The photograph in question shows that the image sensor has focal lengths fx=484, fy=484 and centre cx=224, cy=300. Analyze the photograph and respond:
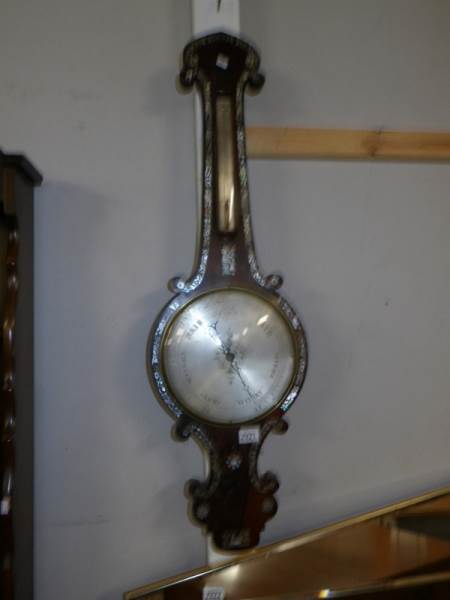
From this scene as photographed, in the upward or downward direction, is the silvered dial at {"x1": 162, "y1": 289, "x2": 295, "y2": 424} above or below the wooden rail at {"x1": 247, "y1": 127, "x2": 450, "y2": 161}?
below

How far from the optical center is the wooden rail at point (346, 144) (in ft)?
3.33

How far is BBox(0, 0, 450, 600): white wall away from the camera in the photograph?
3.09 feet

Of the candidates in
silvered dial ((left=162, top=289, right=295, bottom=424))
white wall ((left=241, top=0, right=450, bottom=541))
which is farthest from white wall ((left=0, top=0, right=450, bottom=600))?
silvered dial ((left=162, top=289, right=295, bottom=424))

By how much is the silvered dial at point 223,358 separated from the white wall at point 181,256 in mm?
105

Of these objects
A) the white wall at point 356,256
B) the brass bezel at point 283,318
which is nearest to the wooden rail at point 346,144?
the white wall at point 356,256

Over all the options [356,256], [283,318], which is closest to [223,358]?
[283,318]

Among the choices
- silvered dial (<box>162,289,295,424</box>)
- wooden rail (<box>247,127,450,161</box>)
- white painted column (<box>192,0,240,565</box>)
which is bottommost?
silvered dial (<box>162,289,295,424</box>)

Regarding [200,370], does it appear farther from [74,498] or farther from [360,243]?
[360,243]

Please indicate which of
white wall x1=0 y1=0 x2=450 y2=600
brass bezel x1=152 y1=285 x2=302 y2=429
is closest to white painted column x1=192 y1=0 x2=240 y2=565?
white wall x1=0 y1=0 x2=450 y2=600

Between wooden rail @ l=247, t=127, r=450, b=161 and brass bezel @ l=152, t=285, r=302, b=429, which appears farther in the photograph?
wooden rail @ l=247, t=127, r=450, b=161

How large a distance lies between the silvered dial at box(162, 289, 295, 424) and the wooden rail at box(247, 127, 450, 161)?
0.33 metres

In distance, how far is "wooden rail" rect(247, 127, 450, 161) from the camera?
3.33ft

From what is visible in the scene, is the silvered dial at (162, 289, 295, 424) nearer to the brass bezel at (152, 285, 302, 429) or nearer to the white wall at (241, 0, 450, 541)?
the brass bezel at (152, 285, 302, 429)

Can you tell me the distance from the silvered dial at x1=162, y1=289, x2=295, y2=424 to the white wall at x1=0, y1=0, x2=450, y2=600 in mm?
105
